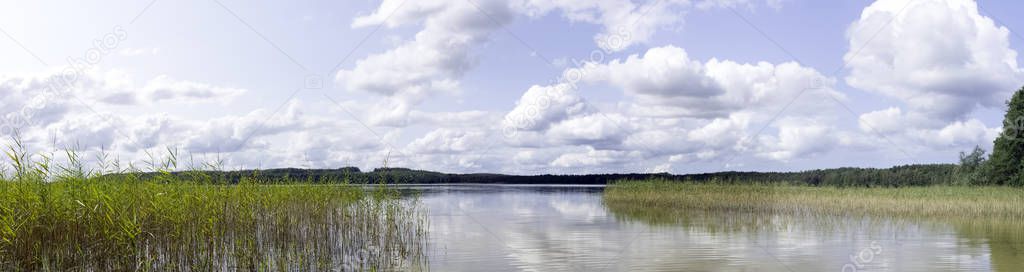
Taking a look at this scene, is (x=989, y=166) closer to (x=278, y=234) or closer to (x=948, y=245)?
(x=948, y=245)

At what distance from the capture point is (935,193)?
32531 mm

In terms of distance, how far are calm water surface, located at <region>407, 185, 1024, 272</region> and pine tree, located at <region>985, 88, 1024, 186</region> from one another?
23.2 m

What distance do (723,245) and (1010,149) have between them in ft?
120

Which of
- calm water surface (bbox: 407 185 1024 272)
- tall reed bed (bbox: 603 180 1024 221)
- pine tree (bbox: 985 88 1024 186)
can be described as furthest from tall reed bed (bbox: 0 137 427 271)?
pine tree (bbox: 985 88 1024 186)

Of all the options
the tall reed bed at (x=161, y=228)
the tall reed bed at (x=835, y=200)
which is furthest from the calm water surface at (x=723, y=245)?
the tall reed bed at (x=835, y=200)

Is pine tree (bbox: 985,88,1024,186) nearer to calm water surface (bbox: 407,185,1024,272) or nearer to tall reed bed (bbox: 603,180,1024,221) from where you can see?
tall reed bed (bbox: 603,180,1024,221)

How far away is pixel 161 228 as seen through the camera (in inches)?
422

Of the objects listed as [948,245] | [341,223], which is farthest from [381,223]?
[948,245]

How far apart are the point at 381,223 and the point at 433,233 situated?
2.74 metres

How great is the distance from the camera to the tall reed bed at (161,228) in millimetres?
9367

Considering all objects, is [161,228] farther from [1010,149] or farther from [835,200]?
[1010,149]

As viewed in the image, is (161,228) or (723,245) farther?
(723,245)

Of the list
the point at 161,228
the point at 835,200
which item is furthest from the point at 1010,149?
the point at 161,228

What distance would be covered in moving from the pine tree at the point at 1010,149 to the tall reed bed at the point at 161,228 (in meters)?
44.3
